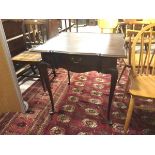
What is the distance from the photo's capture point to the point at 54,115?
194 cm

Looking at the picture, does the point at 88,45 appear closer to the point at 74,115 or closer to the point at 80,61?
the point at 80,61

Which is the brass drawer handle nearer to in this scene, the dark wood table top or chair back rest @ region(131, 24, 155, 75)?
the dark wood table top

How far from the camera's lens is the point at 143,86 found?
1516 millimetres

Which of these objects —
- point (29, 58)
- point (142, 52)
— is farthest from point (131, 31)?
point (29, 58)

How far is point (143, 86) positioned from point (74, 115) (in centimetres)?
77

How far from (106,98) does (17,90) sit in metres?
1.01

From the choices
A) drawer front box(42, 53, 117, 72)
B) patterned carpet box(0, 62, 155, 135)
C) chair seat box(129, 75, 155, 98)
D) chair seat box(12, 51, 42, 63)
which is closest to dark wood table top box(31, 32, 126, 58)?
drawer front box(42, 53, 117, 72)

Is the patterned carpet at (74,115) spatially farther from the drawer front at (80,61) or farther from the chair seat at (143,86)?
the drawer front at (80,61)

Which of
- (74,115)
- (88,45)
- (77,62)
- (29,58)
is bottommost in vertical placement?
(74,115)

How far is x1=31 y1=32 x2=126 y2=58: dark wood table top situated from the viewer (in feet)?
4.92

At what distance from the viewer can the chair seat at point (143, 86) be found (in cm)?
142

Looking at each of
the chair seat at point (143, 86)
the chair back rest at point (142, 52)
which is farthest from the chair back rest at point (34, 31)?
the chair seat at point (143, 86)

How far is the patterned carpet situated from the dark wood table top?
2.33 feet
